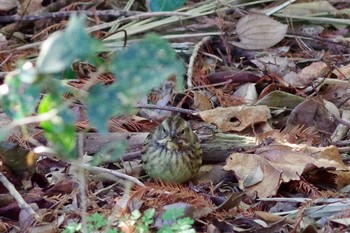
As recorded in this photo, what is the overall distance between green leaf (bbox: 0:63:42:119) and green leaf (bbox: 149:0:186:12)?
2.73 meters

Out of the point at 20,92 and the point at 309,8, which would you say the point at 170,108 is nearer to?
the point at 309,8

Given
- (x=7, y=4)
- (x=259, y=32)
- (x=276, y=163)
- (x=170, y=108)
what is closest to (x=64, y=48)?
(x=276, y=163)

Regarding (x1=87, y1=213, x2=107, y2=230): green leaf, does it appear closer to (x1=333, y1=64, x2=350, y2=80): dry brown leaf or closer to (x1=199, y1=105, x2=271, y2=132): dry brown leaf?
(x1=199, y1=105, x2=271, y2=132): dry brown leaf

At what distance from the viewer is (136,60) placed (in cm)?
214

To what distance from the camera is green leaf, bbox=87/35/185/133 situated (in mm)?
2139

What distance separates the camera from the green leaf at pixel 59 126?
83.4 inches

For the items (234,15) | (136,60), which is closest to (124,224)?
(136,60)

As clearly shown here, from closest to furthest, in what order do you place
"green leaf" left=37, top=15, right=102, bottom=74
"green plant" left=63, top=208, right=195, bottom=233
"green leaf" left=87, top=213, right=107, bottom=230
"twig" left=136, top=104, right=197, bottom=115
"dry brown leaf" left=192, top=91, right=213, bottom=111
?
"green leaf" left=37, top=15, right=102, bottom=74, "green plant" left=63, top=208, right=195, bottom=233, "green leaf" left=87, top=213, right=107, bottom=230, "twig" left=136, top=104, right=197, bottom=115, "dry brown leaf" left=192, top=91, right=213, bottom=111

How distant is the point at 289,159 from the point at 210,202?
435mm

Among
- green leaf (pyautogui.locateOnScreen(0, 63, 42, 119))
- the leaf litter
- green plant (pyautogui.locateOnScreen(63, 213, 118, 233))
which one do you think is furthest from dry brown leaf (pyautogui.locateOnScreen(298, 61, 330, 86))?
green leaf (pyautogui.locateOnScreen(0, 63, 42, 119))

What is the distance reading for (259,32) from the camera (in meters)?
5.30

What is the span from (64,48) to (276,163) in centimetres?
197

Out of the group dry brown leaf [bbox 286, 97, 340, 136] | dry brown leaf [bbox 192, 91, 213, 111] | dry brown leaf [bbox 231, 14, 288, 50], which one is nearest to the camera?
dry brown leaf [bbox 286, 97, 340, 136]

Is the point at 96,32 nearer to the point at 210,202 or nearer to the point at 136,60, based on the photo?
the point at 210,202
